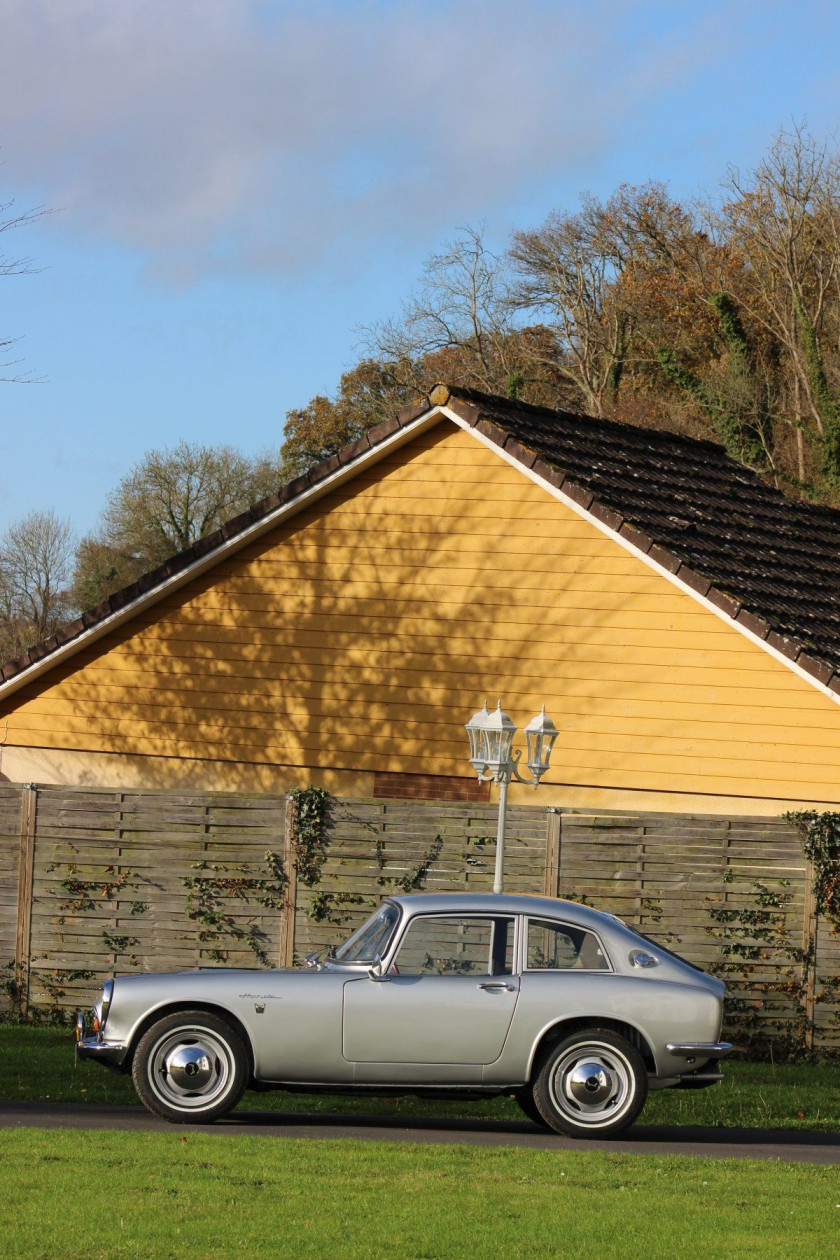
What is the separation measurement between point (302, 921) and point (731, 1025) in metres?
3.78

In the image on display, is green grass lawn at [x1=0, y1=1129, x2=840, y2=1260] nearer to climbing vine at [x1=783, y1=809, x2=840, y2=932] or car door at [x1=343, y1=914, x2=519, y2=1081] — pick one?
car door at [x1=343, y1=914, x2=519, y2=1081]

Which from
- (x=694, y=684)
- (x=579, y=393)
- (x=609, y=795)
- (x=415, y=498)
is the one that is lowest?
(x=609, y=795)

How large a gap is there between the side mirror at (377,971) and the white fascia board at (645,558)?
257 inches

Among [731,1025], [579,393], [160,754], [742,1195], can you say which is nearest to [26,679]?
[160,754]

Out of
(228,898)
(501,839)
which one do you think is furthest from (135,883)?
(501,839)

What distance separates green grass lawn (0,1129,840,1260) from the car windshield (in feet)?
4.06

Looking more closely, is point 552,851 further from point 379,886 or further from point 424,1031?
point 424,1031

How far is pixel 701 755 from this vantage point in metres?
15.8

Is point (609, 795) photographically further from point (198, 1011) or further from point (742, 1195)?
point (742, 1195)

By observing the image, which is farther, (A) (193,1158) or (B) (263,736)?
(B) (263,736)

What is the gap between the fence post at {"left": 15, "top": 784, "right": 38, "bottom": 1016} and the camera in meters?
14.8

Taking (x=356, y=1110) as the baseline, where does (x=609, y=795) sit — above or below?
above

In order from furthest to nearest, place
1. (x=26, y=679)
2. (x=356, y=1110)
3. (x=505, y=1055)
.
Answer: (x=26, y=679), (x=356, y=1110), (x=505, y=1055)

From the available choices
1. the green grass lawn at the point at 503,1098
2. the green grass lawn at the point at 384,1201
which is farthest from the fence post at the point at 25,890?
the green grass lawn at the point at 384,1201
